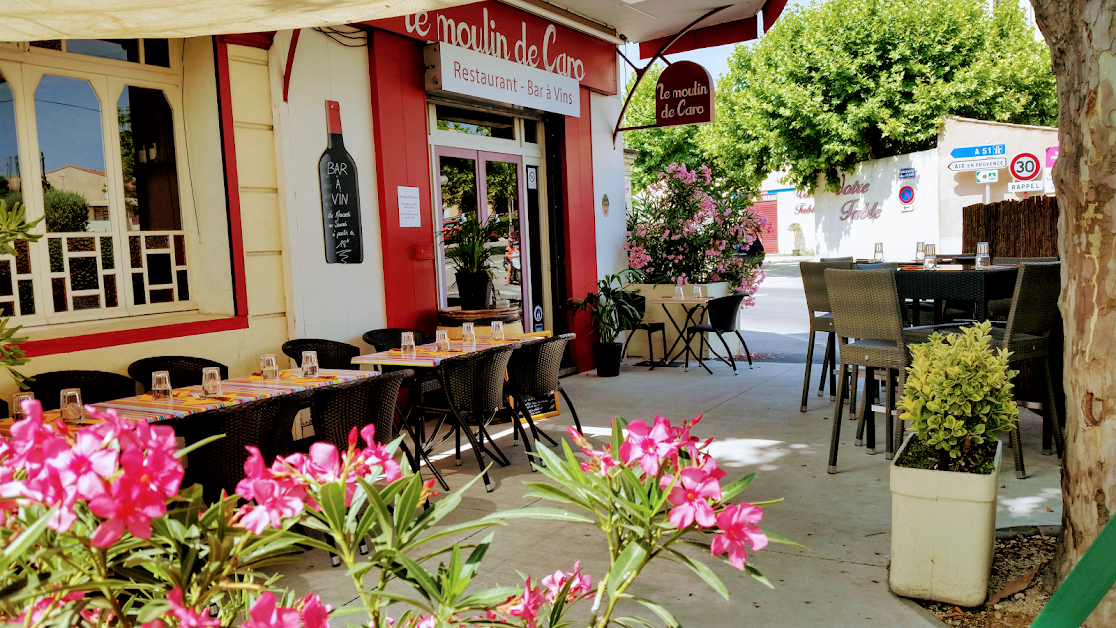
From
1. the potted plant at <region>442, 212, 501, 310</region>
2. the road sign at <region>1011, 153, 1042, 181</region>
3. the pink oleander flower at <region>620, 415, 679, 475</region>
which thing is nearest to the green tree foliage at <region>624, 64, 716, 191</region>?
the road sign at <region>1011, 153, 1042, 181</region>

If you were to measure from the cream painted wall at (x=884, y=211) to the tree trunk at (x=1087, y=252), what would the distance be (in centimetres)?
2085

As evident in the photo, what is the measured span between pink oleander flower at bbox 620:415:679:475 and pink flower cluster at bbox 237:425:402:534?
0.31 meters

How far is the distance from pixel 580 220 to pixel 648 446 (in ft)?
25.5

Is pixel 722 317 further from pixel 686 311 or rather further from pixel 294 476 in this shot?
pixel 294 476

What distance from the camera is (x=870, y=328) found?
448cm

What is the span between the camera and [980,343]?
9.99 feet

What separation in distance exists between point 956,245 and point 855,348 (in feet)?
63.3

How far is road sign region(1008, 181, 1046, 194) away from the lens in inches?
801

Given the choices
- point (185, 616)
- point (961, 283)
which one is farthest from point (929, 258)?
point (185, 616)

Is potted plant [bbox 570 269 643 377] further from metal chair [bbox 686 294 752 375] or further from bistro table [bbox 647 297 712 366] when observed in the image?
metal chair [bbox 686 294 752 375]

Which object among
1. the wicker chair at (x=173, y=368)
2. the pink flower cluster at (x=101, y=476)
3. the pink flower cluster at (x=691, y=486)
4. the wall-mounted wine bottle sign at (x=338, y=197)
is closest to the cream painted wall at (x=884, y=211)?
the wall-mounted wine bottle sign at (x=338, y=197)

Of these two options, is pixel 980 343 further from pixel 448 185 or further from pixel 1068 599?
pixel 448 185

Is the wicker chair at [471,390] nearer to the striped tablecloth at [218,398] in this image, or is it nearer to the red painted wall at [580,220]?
the striped tablecloth at [218,398]

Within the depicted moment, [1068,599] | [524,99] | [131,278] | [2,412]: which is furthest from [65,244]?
[1068,599]
